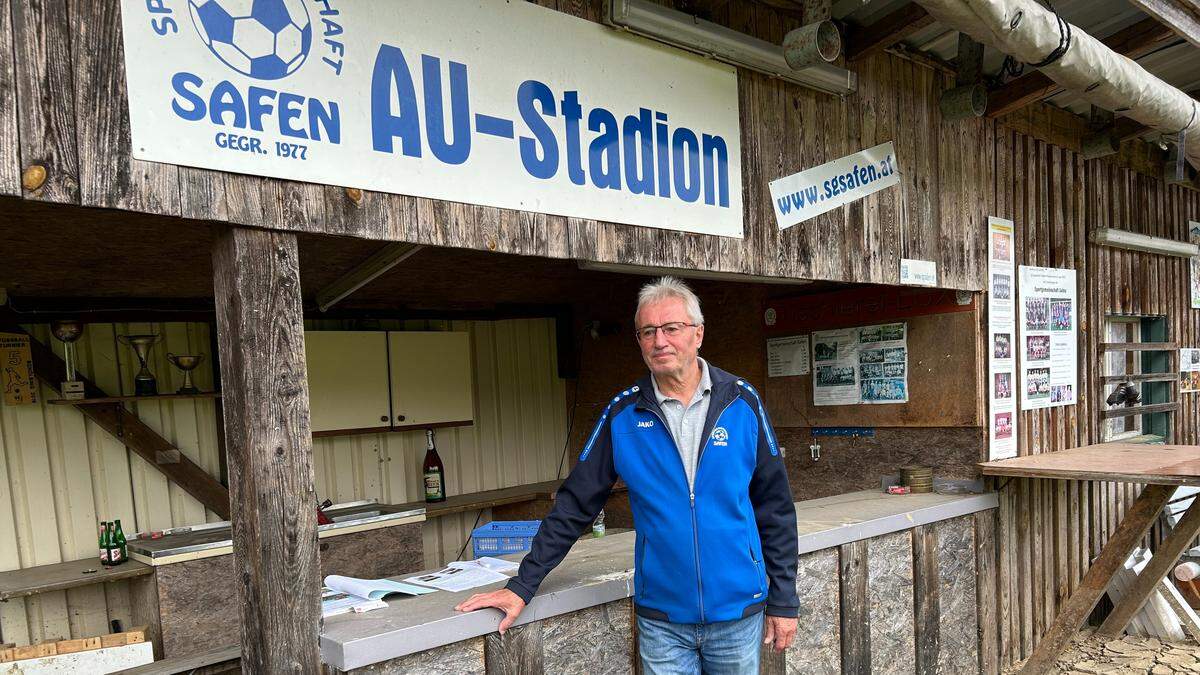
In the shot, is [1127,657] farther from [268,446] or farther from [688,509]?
[268,446]

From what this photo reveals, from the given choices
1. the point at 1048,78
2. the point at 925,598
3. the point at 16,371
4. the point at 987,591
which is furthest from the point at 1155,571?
the point at 16,371

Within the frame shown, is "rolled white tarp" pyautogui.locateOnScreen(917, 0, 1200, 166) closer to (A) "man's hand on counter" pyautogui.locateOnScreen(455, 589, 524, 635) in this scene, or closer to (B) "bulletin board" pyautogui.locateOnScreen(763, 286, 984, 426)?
(B) "bulletin board" pyautogui.locateOnScreen(763, 286, 984, 426)

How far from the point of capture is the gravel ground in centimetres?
436

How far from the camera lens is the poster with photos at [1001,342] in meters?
4.11

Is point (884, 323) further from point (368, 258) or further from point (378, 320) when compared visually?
point (378, 320)

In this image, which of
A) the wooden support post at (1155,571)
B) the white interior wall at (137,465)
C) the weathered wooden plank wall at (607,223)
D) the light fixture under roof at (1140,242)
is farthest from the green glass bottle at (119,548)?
the light fixture under roof at (1140,242)

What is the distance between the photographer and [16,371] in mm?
3920

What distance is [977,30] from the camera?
2.68 meters

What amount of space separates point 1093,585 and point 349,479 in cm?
460

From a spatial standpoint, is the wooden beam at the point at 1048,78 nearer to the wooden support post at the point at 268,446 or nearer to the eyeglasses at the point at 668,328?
the eyeglasses at the point at 668,328

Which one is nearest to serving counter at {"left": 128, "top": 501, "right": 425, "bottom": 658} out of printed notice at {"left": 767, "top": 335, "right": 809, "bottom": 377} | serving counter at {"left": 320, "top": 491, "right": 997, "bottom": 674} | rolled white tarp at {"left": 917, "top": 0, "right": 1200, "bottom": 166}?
serving counter at {"left": 320, "top": 491, "right": 997, "bottom": 674}

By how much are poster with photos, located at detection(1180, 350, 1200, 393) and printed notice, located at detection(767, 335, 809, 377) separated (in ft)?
11.1

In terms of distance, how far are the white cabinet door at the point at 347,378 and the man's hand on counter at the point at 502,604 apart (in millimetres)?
2990

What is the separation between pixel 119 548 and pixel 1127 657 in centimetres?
582
